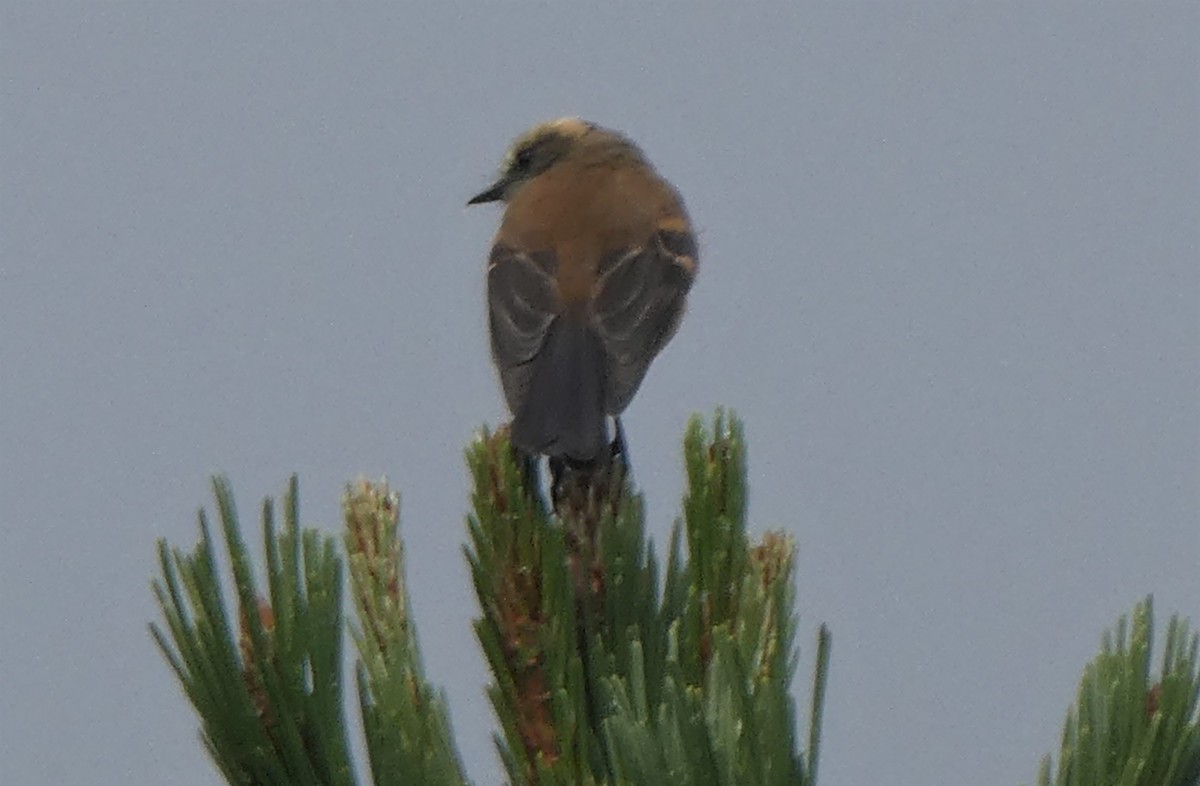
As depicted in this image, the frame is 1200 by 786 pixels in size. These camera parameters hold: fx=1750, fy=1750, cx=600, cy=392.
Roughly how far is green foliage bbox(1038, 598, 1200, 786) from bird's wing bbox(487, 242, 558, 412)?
6.21ft

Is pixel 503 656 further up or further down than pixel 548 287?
further down

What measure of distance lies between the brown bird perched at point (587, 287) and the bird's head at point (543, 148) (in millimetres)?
335

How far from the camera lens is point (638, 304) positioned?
3.73 metres

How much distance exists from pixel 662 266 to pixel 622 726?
273 centimetres

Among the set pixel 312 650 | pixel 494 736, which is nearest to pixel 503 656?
pixel 494 736

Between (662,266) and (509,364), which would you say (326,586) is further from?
(662,266)

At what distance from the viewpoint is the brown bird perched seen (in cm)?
324

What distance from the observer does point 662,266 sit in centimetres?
393

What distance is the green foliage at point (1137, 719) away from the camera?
148 centimetres

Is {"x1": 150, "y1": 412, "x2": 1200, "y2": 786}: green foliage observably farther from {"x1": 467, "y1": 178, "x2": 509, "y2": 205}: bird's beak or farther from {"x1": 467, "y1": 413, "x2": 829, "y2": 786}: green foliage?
{"x1": 467, "y1": 178, "x2": 509, "y2": 205}: bird's beak

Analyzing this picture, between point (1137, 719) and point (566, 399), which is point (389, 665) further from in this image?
point (566, 399)

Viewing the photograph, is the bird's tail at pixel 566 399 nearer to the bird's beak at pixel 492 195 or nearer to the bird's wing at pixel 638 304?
the bird's wing at pixel 638 304

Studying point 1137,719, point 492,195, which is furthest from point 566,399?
point 492,195

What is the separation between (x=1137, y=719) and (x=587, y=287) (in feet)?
7.72
